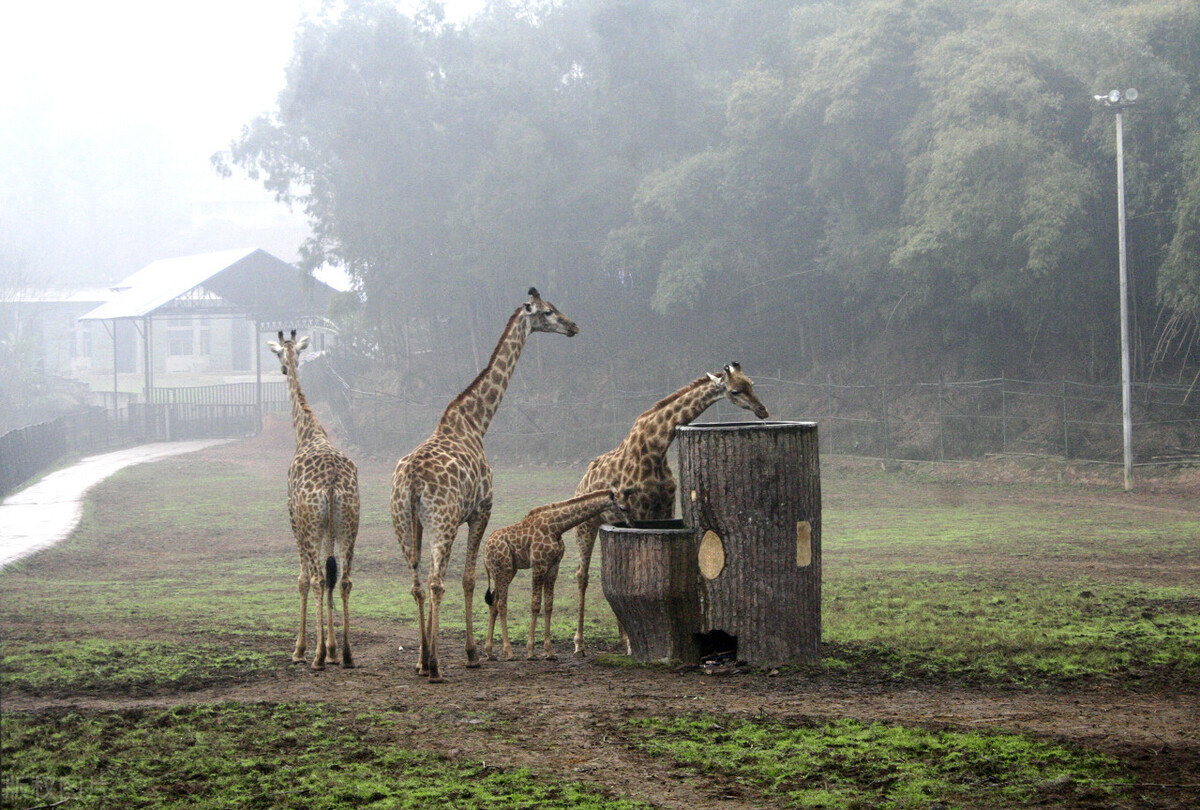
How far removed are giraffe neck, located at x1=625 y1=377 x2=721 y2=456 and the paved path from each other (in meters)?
8.54

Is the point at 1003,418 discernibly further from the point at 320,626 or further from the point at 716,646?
the point at 320,626

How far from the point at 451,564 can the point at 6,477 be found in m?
13.7

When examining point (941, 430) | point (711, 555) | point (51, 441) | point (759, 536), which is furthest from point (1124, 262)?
point (51, 441)

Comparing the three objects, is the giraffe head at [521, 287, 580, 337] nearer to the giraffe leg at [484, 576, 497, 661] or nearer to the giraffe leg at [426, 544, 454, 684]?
the giraffe leg at [484, 576, 497, 661]

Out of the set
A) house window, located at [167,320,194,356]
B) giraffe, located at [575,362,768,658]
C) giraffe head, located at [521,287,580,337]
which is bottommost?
giraffe, located at [575,362,768,658]

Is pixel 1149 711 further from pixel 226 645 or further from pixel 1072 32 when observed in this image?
pixel 1072 32

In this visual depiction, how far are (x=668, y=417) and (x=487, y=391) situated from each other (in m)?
1.43

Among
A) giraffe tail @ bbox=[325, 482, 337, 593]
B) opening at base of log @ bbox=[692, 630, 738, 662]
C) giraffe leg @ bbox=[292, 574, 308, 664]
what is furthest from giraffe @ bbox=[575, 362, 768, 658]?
giraffe leg @ bbox=[292, 574, 308, 664]

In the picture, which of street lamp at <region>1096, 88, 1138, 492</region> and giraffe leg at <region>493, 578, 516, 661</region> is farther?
street lamp at <region>1096, 88, 1138, 492</region>

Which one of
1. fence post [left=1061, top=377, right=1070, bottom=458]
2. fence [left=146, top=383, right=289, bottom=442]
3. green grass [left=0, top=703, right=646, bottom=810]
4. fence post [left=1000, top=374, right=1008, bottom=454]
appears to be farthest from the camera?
fence [left=146, top=383, right=289, bottom=442]

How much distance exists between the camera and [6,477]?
897 inches

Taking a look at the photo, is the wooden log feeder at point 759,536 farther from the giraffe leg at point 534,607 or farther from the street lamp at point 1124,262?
the street lamp at point 1124,262

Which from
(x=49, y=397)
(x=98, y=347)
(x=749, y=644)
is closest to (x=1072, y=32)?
(x=749, y=644)

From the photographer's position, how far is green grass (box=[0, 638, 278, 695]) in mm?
6875
